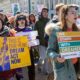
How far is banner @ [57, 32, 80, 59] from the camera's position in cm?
407

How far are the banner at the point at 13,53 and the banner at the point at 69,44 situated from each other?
1.46 m

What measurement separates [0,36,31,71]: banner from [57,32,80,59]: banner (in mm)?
1455

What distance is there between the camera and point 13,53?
5.48m

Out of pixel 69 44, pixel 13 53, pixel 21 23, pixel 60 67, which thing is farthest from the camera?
pixel 21 23

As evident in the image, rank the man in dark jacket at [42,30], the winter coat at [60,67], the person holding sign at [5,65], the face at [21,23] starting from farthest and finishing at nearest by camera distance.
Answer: the man in dark jacket at [42,30], the face at [21,23], the person holding sign at [5,65], the winter coat at [60,67]

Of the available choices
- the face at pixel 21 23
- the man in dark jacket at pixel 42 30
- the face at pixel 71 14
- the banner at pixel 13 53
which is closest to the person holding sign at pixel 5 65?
the banner at pixel 13 53

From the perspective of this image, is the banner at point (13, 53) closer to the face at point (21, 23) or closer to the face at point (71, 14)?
the face at point (21, 23)

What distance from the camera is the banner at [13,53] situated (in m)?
5.38

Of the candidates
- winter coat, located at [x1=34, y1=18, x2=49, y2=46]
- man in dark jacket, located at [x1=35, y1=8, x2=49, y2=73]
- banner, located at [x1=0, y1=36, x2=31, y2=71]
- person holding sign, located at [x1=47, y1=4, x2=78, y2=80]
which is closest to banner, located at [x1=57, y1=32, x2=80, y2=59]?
person holding sign, located at [x1=47, y1=4, x2=78, y2=80]

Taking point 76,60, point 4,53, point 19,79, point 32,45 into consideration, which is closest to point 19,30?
point 32,45

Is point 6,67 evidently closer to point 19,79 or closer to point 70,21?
point 19,79

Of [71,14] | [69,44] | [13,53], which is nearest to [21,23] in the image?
[13,53]

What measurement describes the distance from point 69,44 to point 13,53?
1496mm

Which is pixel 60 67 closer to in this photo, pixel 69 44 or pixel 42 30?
pixel 69 44
